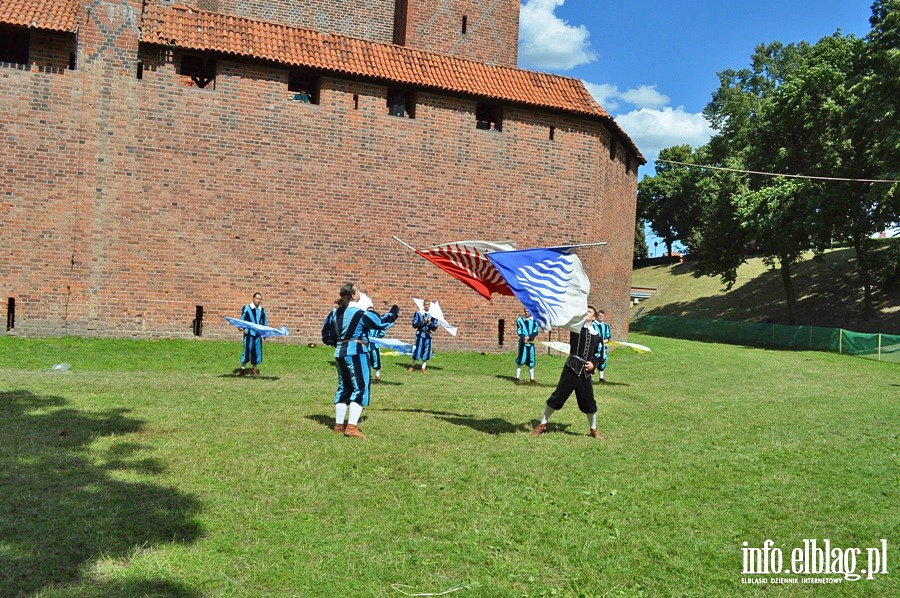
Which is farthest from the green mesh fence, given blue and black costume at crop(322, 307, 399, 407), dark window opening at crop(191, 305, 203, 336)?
blue and black costume at crop(322, 307, 399, 407)

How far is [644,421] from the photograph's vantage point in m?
10.7

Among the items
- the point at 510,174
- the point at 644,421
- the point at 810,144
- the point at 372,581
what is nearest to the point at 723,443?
the point at 644,421

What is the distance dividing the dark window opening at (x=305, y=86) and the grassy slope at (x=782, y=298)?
1135 inches

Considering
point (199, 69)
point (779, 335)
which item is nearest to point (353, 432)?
point (199, 69)

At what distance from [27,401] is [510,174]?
51.3ft

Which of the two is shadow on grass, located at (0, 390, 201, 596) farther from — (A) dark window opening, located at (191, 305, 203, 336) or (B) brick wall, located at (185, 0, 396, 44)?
(B) brick wall, located at (185, 0, 396, 44)

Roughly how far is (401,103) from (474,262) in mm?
12492

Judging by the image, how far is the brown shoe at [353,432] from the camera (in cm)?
868

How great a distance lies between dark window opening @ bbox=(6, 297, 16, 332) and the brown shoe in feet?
42.1

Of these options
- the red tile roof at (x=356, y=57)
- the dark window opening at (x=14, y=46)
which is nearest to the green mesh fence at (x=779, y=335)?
the red tile roof at (x=356, y=57)

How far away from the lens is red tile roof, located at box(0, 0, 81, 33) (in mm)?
17312

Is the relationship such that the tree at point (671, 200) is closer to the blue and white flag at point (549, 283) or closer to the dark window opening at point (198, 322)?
the dark window opening at point (198, 322)

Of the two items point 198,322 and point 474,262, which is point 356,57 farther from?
point 474,262

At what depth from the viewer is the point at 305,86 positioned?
810 inches
